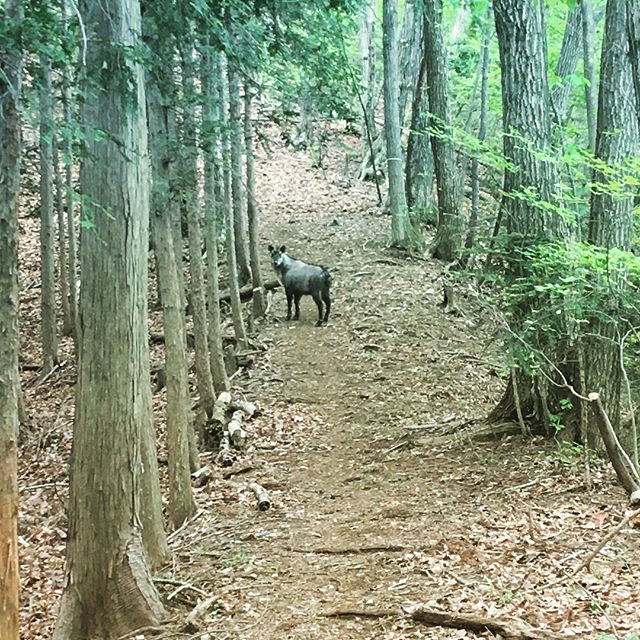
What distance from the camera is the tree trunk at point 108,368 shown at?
222 inches

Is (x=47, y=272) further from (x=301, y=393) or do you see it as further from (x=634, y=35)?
(x=634, y=35)

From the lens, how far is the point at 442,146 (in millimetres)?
17297

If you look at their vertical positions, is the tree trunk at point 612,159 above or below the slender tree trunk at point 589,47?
below

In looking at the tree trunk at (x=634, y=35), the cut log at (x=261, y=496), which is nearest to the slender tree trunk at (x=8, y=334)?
the cut log at (x=261, y=496)

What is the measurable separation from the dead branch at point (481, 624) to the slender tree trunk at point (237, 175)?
8288 mm

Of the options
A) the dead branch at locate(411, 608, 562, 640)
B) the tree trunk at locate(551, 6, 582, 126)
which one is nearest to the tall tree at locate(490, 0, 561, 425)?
the dead branch at locate(411, 608, 562, 640)

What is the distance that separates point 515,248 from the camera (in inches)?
321

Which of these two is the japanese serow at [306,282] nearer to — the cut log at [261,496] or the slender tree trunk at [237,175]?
the slender tree trunk at [237,175]

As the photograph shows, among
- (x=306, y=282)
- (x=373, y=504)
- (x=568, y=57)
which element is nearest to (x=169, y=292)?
(x=373, y=504)

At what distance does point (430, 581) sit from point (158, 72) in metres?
6.05

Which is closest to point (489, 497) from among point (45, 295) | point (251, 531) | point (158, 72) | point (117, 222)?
point (251, 531)

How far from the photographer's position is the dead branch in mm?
4535

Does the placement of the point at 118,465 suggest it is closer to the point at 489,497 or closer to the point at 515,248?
the point at 489,497

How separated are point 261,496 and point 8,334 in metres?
5.05
